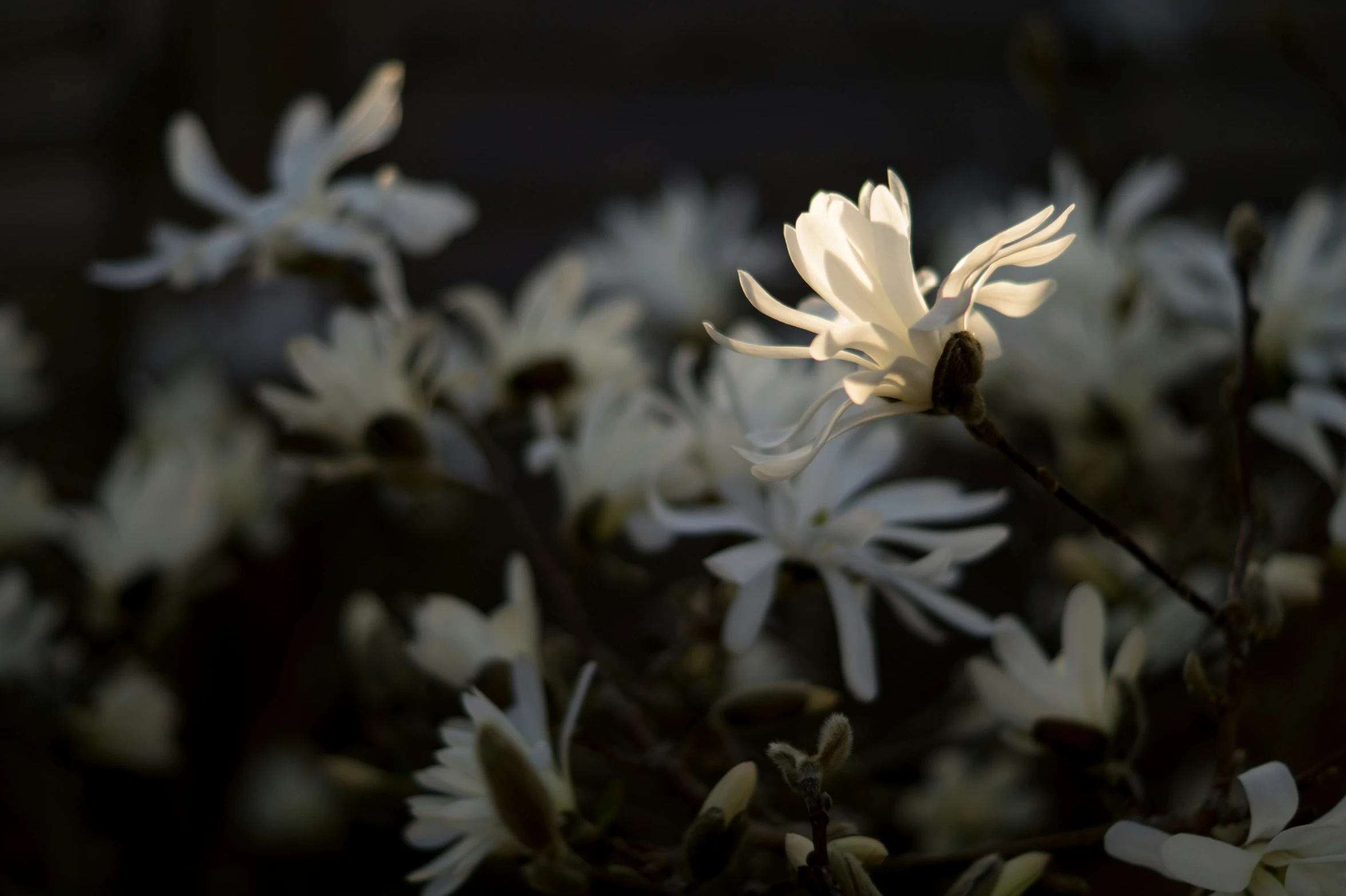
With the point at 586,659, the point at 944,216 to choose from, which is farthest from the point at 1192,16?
the point at 586,659

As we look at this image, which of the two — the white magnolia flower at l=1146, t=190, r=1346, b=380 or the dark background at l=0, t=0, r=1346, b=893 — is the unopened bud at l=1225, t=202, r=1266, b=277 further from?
the dark background at l=0, t=0, r=1346, b=893

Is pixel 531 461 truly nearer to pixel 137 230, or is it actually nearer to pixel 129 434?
pixel 129 434

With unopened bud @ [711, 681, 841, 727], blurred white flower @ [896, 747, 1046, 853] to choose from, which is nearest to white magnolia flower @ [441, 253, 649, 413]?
unopened bud @ [711, 681, 841, 727]

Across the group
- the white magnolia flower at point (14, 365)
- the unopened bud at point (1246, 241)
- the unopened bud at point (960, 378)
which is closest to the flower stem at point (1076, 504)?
the unopened bud at point (960, 378)

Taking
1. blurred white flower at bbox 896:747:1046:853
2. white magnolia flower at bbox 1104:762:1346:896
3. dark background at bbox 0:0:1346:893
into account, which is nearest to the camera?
white magnolia flower at bbox 1104:762:1346:896

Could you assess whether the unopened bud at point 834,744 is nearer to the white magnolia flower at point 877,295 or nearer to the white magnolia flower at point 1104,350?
the white magnolia flower at point 877,295

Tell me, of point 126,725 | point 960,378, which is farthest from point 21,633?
point 960,378

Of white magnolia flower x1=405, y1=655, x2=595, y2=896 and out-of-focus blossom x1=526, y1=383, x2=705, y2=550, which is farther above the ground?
out-of-focus blossom x1=526, y1=383, x2=705, y2=550
